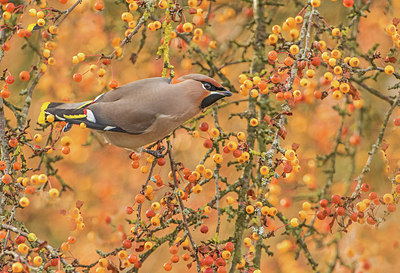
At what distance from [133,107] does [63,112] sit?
0.43m

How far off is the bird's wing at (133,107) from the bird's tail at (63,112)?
0.25 ft

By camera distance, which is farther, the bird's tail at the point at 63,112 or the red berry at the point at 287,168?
the bird's tail at the point at 63,112

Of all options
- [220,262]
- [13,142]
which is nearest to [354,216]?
[220,262]

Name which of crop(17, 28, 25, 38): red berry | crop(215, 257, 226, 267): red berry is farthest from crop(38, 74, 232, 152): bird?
crop(215, 257, 226, 267): red berry

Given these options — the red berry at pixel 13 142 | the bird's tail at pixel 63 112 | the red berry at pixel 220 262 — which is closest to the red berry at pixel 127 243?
the red berry at pixel 220 262

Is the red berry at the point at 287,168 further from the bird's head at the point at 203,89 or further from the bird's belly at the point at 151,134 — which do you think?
the bird's belly at the point at 151,134

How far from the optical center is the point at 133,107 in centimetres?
384

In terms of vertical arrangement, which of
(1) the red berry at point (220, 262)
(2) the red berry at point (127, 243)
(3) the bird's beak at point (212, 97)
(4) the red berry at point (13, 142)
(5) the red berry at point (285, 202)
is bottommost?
(1) the red berry at point (220, 262)

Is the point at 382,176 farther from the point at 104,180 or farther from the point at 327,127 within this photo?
the point at 104,180

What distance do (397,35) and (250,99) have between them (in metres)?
1.05

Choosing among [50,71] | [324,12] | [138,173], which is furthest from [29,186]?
[138,173]

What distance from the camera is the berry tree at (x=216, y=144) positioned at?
9.86ft

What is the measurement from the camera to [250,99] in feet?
13.0

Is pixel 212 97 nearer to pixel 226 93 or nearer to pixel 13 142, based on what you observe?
pixel 226 93
